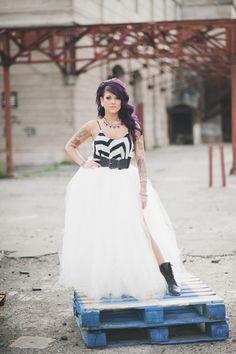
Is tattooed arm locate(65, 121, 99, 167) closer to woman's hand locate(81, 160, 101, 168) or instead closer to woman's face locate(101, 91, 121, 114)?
woman's hand locate(81, 160, 101, 168)

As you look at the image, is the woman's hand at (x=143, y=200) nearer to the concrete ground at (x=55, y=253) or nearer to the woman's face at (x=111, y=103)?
the woman's face at (x=111, y=103)

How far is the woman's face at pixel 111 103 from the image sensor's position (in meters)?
5.04

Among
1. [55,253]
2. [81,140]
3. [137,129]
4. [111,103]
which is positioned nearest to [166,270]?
[137,129]

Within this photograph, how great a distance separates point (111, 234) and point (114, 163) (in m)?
0.56

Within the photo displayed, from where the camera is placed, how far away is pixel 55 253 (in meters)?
7.98

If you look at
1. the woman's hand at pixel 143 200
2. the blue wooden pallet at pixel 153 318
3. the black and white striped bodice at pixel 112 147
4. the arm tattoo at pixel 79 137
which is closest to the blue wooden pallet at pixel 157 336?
the blue wooden pallet at pixel 153 318

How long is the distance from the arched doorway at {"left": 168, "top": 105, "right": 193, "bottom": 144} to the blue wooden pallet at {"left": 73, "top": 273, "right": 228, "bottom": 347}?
109 ft

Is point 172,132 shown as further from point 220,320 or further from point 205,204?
point 220,320

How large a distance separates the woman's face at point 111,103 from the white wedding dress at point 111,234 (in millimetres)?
205

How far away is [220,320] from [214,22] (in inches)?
518

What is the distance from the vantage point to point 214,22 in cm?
1662

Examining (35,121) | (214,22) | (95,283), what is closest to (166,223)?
(95,283)

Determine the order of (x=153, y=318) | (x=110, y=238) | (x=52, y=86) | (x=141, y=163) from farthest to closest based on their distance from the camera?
(x=52, y=86), (x=141, y=163), (x=110, y=238), (x=153, y=318)

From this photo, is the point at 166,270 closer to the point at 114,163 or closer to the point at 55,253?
the point at 114,163
